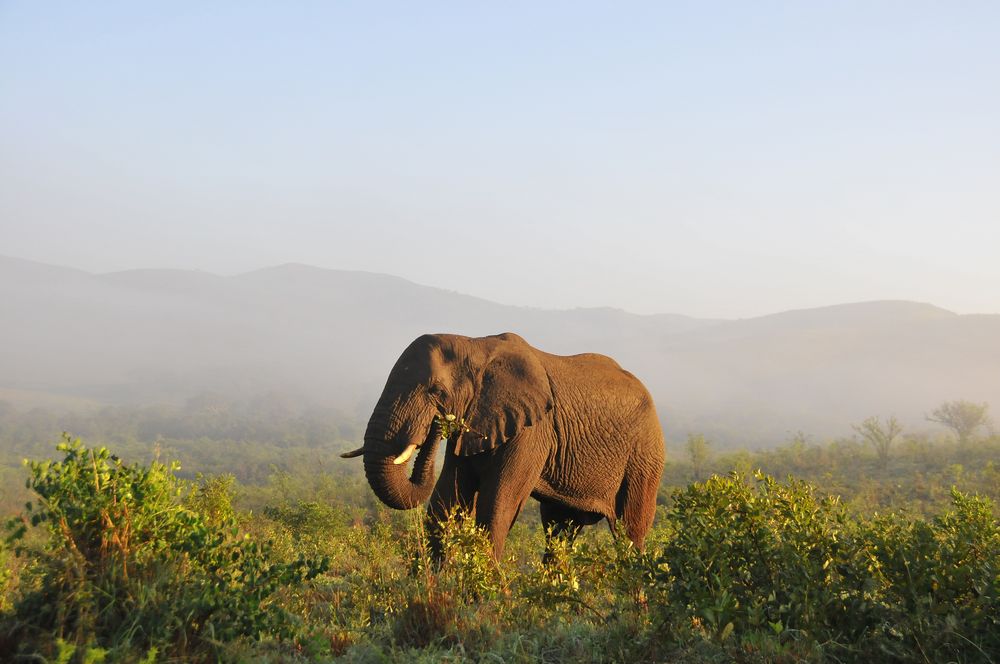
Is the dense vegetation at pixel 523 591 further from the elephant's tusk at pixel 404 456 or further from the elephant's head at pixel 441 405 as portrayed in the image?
the elephant's head at pixel 441 405

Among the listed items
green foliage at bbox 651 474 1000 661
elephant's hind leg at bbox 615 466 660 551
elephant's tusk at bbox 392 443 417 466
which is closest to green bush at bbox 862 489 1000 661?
green foliage at bbox 651 474 1000 661

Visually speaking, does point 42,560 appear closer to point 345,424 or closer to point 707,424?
point 345,424

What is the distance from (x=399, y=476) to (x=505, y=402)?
156 cm

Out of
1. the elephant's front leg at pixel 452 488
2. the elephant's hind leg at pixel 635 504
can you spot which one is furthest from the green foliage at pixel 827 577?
the elephant's hind leg at pixel 635 504

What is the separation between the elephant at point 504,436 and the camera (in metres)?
8.76

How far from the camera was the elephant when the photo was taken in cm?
876

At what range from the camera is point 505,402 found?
927cm

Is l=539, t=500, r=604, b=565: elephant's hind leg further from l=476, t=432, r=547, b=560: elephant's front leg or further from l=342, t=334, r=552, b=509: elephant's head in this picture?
l=342, t=334, r=552, b=509: elephant's head

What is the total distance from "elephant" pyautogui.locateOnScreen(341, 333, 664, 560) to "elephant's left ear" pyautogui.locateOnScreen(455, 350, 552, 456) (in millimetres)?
14

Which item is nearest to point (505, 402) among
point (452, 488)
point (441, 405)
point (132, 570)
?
point (441, 405)

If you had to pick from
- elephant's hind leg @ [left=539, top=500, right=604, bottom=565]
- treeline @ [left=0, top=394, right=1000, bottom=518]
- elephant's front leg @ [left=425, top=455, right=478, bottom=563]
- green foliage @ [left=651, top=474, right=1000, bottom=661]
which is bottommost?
treeline @ [left=0, top=394, right=1000, bottom=518]

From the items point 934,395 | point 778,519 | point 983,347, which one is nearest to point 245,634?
point 778,519

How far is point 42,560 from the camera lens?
4633 mm

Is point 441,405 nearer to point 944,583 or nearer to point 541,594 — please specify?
point 541,594
